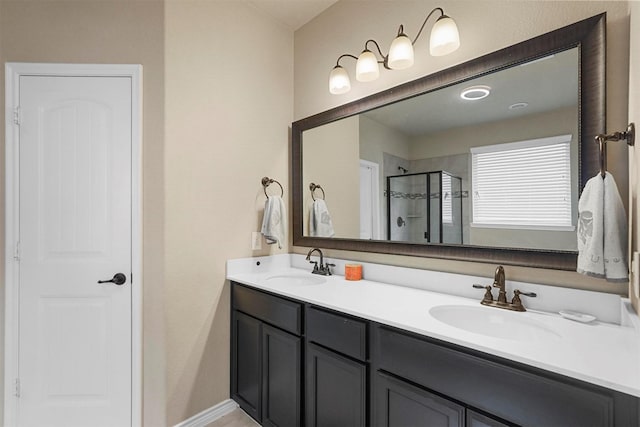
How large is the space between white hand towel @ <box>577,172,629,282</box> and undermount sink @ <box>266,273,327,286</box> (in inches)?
54.4

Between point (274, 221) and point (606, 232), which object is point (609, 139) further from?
point (274, 221)

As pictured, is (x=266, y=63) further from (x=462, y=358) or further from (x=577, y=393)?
A: (x=577, y=393)

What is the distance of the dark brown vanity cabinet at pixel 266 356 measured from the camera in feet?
5.35

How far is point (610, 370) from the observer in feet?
2.72

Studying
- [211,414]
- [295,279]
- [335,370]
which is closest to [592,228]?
[335,370]

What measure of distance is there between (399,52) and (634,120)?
40.8 inches

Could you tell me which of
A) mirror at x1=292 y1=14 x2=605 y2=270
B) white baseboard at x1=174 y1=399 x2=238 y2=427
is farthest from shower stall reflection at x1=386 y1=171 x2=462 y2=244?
white baseboard at x1=174 y1=399 x2=238 y2=427

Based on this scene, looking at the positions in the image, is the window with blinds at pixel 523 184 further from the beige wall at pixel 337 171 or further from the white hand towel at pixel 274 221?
the white hand towel at pixel 274 221

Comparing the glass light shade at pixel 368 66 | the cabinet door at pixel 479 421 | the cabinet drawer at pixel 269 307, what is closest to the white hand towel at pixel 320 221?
the cabinet drawer at pixel 269 307

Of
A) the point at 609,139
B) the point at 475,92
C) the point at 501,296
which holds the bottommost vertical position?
the point at 501,296

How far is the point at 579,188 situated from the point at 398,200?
84cm

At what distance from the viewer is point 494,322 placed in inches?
53.2

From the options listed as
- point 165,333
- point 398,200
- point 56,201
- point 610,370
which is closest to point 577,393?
point 610,370

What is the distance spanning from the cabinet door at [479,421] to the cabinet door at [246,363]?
1178mm
